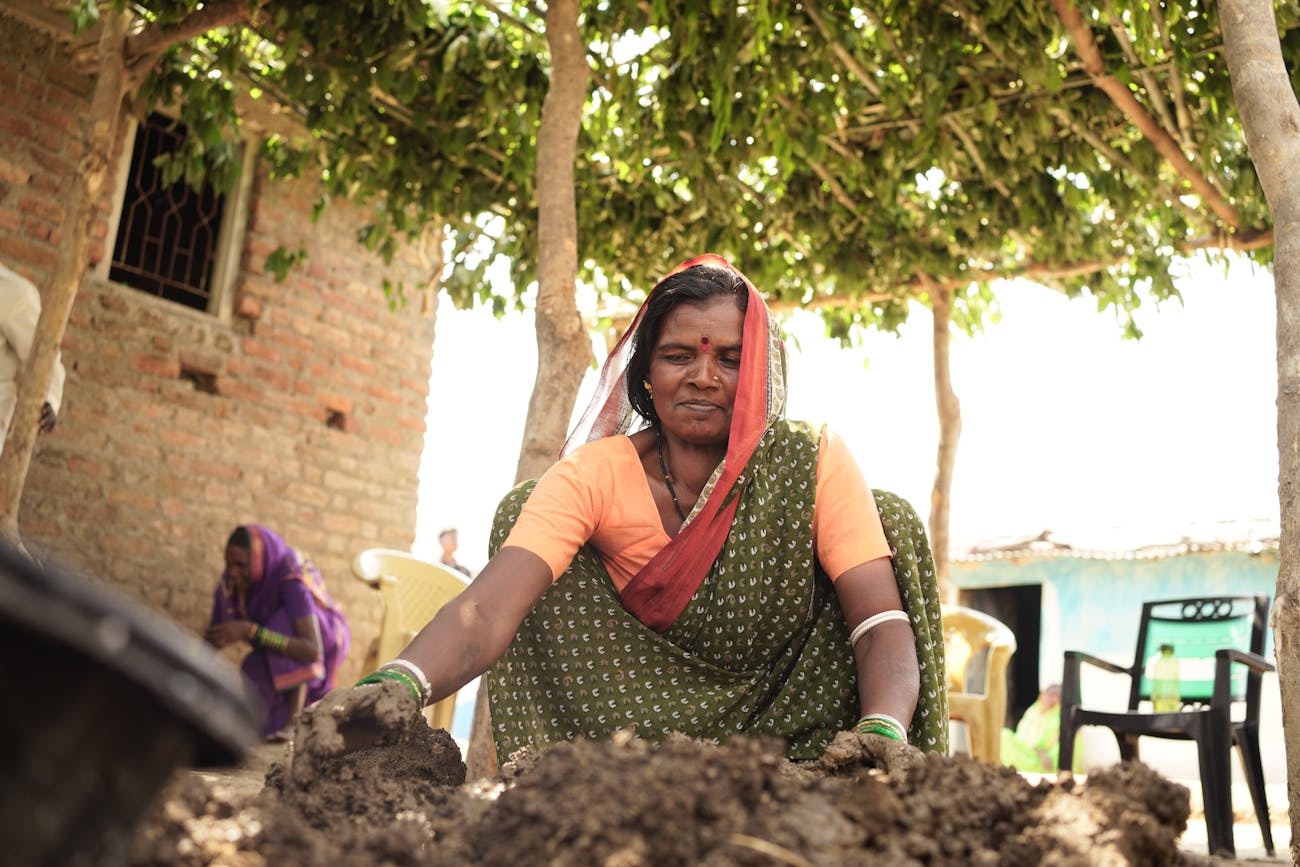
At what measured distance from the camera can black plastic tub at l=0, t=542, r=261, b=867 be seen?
0.70 m

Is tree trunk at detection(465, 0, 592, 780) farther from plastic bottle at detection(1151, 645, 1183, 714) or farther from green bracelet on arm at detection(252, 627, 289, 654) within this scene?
plastic bottle at detection(1151, 645, 1183, 714)

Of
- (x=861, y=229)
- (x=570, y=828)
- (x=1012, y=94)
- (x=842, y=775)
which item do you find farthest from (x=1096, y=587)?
(x=570, y=828)

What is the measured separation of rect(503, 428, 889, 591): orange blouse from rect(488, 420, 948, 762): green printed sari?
0.15ft

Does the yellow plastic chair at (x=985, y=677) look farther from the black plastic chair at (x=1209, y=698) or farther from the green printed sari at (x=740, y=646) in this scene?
the green printed sari at (x=740, y=646)

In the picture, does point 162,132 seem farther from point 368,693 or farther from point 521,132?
point 368,693

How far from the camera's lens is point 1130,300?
7199 millimetres

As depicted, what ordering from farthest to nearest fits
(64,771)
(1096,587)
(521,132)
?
(1096,587)
(521,132)
(64,771)

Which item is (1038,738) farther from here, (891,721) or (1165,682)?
(891,721)

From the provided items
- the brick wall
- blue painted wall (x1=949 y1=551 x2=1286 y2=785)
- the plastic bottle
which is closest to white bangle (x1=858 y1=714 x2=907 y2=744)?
the plastic bottle

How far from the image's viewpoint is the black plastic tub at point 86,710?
698 millimetres

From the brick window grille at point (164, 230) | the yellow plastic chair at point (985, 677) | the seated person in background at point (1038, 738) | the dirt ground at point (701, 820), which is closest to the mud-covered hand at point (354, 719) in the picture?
the dirt ground at point (701, 820)

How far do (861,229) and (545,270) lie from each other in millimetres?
3287

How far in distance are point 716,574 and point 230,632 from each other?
4364mm

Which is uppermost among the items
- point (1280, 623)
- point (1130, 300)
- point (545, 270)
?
point (1130, 300)
